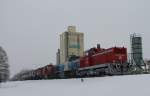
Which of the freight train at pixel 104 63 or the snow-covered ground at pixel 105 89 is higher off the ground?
the freight train at pixel 104 63

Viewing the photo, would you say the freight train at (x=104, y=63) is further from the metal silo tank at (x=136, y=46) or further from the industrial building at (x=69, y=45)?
the industrial building at (x=69, y=45)

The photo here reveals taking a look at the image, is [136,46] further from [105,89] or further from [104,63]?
[105,89]

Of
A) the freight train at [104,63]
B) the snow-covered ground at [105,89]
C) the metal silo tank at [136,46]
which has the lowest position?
the snow-covered ground at [105,89]

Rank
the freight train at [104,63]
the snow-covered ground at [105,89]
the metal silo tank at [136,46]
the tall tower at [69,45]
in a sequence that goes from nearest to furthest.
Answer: the snow-covered ground at [105,89] < the freight train at [104,63] < the metal silo tank at [136,46] < the tall tower at [69,45]

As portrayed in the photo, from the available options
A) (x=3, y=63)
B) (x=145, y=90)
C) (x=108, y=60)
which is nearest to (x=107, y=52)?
(x=108, y=60)

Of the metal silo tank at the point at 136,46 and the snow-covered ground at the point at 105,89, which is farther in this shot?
the metal silo tank at the point at 136,46

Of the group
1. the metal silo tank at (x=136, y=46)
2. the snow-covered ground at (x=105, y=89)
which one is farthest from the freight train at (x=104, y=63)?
the metal silo tank at (x=136, y=46)

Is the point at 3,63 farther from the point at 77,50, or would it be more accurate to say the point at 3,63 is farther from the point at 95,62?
the point at 77,50

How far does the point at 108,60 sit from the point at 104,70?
2686 mm

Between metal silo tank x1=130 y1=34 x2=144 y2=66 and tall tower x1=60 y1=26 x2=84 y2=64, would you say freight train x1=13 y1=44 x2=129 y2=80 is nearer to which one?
metal silo tank x1=130 y1=34 x2=144 y2=66

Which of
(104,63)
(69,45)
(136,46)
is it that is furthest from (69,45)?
(104,63)

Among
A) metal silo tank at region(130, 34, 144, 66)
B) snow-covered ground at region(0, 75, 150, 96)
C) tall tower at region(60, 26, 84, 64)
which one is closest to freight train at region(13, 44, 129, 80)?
snow-covered ground at region(0, 75, 150, 96)

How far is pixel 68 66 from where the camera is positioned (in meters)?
46.0

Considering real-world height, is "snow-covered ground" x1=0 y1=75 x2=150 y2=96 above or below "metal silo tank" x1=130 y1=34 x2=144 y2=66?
below
